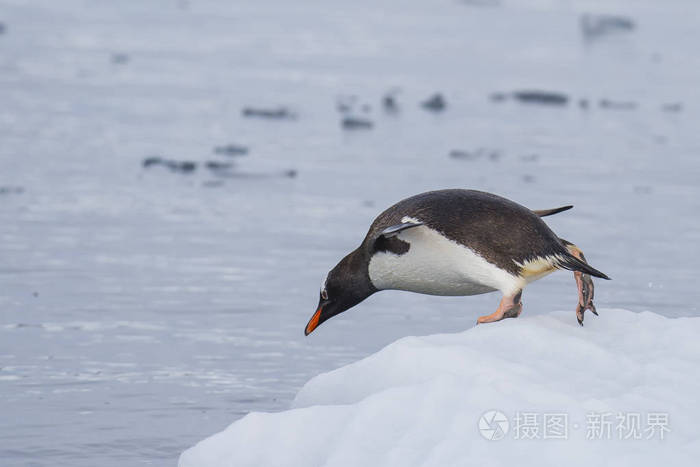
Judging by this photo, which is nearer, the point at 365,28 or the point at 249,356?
the point at 249,356

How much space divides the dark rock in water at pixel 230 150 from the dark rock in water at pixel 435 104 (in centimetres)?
429

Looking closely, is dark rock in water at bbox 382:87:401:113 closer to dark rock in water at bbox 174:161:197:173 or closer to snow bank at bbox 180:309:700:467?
dark rock in water at bbox 174:161:197:173

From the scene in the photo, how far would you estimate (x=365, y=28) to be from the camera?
1200 inches

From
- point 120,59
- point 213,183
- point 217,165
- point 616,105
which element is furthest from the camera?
point 120,59

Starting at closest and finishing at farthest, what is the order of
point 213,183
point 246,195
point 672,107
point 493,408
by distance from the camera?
point 493,408
point 246,195
point 213,183
point 672,107

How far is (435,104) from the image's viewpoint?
59.5 ft

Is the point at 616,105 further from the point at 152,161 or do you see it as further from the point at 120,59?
the point at 152,161

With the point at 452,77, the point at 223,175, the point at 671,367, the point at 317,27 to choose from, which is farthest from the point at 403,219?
the point at 317,27

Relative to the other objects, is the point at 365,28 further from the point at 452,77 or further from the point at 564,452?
the point at 564,452

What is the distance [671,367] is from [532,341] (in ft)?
1.71

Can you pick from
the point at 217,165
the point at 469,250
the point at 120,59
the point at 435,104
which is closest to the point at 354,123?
the point at 435,104

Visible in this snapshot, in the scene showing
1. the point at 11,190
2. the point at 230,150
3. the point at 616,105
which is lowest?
the point at 616,105

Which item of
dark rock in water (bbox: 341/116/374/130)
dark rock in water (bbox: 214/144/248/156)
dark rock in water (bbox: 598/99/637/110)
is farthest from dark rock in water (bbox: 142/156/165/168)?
dark rock in water (bbox: 598/99/637/110)

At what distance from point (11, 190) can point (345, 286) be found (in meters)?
6.06
